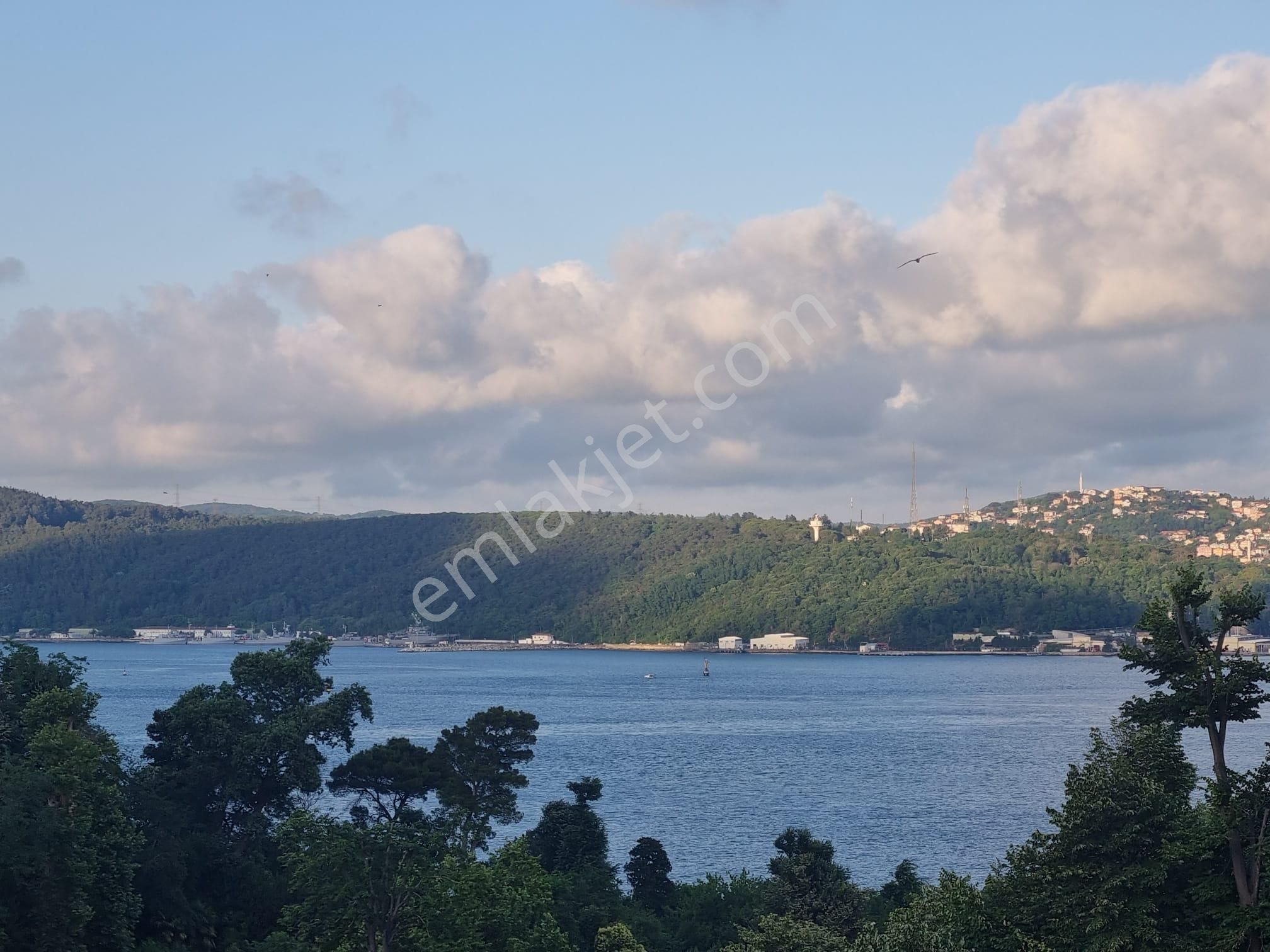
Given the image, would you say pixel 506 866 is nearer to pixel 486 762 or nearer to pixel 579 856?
pixel 579 856

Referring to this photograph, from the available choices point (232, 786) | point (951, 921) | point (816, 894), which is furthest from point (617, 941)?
point (232, 786)

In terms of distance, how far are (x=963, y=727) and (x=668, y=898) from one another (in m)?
75.0

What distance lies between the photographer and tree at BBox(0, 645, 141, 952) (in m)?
27.2

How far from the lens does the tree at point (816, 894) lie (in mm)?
33469

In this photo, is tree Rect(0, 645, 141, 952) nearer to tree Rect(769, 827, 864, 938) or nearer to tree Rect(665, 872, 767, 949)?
tree Rect(665, 872, 767, 949)

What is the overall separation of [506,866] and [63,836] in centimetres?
919

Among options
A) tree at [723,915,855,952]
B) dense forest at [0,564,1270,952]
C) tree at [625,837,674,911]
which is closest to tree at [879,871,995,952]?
dense forest at [0,564,1270,952]

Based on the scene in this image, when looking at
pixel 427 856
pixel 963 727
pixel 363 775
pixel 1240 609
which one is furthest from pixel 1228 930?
pixel 963 727

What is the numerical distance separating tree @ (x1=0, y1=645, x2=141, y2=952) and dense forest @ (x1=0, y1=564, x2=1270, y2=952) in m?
0.05

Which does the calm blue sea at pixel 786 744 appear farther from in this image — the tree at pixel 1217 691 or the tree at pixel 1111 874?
the tree at pixel 1111 874

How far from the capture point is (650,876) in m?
43.7

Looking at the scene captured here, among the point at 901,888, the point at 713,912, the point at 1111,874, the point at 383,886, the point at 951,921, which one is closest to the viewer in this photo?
the point at 1111,874

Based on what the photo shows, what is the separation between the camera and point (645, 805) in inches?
2776

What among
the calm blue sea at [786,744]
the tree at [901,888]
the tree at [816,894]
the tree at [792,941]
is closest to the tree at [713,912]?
the tree at [816,894]
